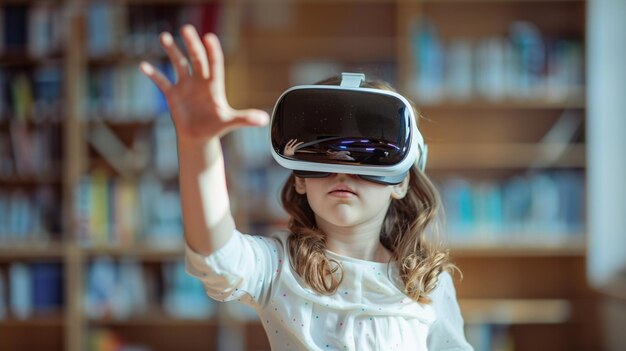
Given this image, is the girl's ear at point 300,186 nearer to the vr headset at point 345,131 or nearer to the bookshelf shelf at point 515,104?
the vr headset at point 345,131

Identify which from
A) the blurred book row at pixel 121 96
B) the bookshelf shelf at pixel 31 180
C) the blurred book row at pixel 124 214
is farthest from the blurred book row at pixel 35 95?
the blurred book row at pixel 124 214

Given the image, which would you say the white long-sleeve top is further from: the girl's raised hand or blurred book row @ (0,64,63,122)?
blurred book row @ (0,64,63,122)

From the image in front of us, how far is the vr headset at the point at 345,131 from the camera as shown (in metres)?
1.10

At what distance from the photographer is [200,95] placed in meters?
0.94

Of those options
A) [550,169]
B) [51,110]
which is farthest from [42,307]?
[550,169]

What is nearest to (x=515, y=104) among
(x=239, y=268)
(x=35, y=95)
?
(x=35, y=95)

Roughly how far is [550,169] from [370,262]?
3335 mm

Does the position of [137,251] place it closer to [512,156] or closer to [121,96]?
[121,96]

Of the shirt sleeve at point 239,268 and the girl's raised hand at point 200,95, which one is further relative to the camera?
the shirt sleeve at point 239,268

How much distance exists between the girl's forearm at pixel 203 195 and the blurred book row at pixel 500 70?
10.9 feet

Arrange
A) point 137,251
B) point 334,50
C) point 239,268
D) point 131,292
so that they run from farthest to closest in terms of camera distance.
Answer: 1. point 334,50
2. point 131,292
3. point 137,251
4. point 239,268

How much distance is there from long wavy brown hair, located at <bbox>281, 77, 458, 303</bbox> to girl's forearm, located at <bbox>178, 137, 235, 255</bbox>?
189mm

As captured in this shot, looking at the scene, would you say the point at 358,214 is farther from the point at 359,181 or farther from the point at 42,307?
the point at 42,307

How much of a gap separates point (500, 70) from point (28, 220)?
2.46m
